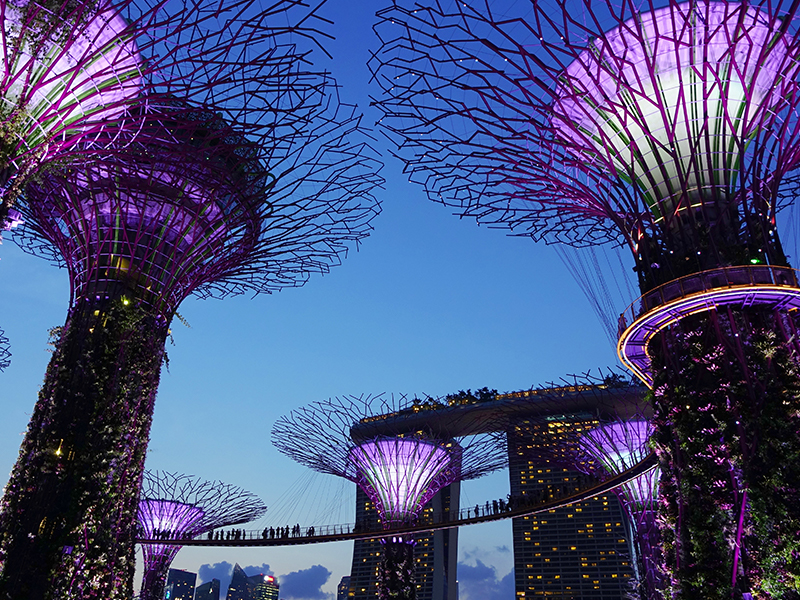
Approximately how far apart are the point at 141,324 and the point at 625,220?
1309 centimetres

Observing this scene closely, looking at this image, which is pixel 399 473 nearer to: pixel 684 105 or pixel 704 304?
pixel 704 304

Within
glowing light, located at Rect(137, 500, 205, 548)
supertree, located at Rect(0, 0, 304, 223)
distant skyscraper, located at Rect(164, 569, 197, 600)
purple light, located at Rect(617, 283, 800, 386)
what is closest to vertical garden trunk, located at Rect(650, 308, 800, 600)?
purple light, located at Rect(617, 283, 800, 386)

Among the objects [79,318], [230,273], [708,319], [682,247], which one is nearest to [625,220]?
[682,247]

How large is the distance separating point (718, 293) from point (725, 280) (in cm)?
33

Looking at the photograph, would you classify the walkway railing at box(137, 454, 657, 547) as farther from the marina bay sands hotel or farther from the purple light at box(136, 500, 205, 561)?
the marina bay sands hotel

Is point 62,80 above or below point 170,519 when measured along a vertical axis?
above

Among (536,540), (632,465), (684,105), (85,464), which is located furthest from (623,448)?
(536,540)

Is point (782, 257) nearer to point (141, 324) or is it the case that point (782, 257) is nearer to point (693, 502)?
point (693, 502)

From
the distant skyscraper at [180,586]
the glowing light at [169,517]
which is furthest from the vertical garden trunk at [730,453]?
the distant skyscraper at [180,586]

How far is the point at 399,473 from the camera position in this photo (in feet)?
98.8

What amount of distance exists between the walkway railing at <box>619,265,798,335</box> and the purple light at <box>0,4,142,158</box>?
1119 centimetres

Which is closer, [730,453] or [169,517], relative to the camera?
[730,453]

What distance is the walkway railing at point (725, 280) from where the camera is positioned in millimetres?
12352

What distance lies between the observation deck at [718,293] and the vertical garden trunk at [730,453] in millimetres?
236
